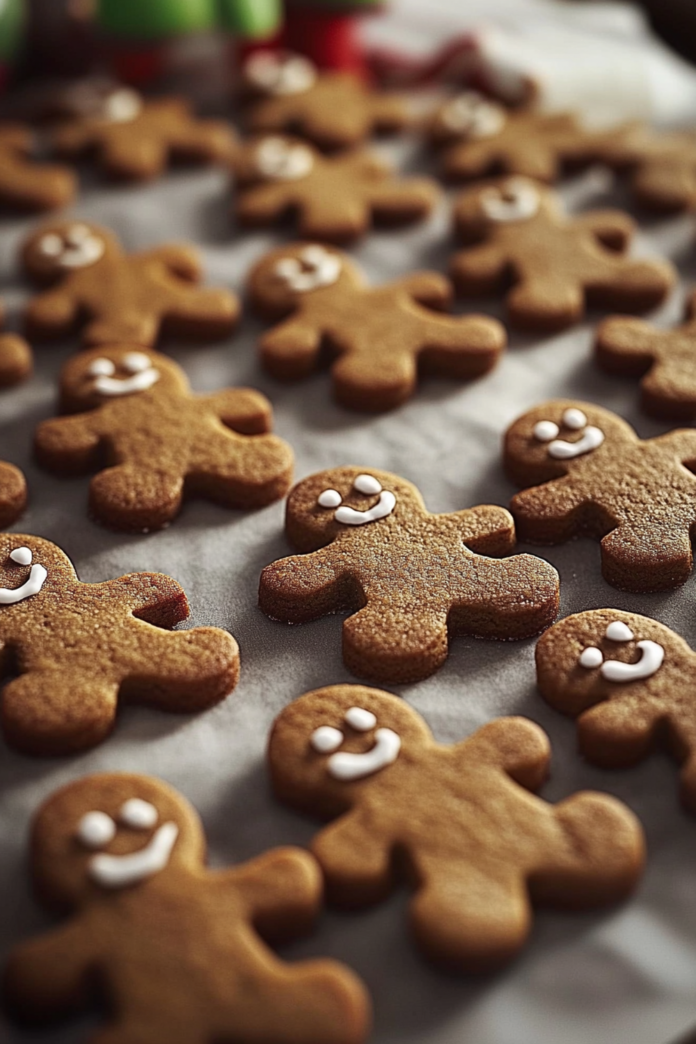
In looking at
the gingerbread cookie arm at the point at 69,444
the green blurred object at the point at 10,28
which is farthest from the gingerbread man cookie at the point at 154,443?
the green blurred object at the point at 10,28

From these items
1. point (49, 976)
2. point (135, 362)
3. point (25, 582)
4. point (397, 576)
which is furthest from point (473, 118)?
point (49, 976)

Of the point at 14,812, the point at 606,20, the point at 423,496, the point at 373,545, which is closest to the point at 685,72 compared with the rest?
the point at 606,20

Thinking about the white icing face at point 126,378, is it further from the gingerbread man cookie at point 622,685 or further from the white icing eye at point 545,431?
the gingerbread man cookie at point 622,685

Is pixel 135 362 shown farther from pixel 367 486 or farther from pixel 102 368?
pixel 367 486

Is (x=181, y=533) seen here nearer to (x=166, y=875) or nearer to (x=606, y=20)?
(x=166, y=875)

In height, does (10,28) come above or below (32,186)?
above

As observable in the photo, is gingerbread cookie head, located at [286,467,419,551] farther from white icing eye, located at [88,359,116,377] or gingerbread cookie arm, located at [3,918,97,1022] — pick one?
gingerbread cookie arm, located at [3,918,97,1022]
